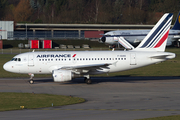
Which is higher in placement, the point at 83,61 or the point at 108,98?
the point at 83,61

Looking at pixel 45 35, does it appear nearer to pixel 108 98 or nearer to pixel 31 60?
pixel 31 60

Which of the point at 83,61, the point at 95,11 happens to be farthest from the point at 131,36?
the point at 95,11

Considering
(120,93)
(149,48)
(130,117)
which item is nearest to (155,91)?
(120,93)

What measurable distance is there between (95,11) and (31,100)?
150663 millimetres

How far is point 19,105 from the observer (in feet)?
75.2

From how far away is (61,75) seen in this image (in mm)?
30922

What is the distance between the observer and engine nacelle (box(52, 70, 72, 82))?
3089 centimetres

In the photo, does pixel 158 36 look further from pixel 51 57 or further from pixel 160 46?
pixel 51 57

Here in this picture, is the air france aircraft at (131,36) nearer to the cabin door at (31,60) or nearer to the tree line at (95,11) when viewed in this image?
the tree line at (95,11)

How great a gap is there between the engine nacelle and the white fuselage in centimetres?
236

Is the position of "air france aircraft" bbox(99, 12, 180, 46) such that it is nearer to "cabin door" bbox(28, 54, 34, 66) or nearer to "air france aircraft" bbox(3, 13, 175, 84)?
"air france aircraft" bbox(3, 13, 175, 84)

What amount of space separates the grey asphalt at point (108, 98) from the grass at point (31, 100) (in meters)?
1.16

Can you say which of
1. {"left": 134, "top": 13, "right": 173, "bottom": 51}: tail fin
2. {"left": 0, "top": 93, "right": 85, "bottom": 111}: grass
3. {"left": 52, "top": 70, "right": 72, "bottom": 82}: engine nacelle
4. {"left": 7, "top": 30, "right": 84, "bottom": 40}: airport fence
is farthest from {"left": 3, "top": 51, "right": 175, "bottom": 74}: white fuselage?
{"left": 7, "top": 30, "right": 84, "bottom": 40}: airport fence

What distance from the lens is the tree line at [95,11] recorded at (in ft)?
514
